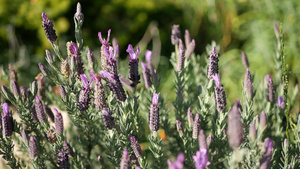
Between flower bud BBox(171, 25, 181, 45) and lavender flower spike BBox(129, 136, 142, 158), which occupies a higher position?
flower bud BBox(171, 25, 181, 45)

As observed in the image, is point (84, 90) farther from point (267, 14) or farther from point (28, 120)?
point (267, 14)

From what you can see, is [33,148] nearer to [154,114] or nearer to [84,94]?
[84,94]

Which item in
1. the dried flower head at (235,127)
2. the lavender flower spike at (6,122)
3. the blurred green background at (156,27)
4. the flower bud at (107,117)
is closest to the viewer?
the dried flower head at (235,127)

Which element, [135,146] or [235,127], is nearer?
[235,127]

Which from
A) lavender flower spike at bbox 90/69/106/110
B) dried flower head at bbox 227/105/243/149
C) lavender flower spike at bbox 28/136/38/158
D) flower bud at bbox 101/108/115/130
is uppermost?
lavender flower spike at bbox 90/69/106/110

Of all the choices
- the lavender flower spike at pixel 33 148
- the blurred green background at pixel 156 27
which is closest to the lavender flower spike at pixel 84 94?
the lavender flower spike at pixel 33 148

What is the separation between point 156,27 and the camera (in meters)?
3.59

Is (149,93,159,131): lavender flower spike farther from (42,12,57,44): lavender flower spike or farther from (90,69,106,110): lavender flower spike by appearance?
(42,12,57,44): lavender flower spike

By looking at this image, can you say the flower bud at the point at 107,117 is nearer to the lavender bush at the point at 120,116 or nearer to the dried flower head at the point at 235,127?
the lavender bush at the point at 120,116

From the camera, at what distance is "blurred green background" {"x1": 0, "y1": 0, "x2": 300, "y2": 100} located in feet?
10.9

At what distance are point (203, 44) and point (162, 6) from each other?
71 cm

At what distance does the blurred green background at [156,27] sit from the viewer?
331 centimetres

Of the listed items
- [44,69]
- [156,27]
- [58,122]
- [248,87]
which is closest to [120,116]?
[58,122]

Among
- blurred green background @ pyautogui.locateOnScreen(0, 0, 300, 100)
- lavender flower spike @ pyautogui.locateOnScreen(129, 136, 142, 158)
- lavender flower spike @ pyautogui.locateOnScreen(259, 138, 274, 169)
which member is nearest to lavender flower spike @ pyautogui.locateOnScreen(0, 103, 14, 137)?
lavender flower spike @ pyautogui.locateOnScreen(129, 136, 142, 158)
